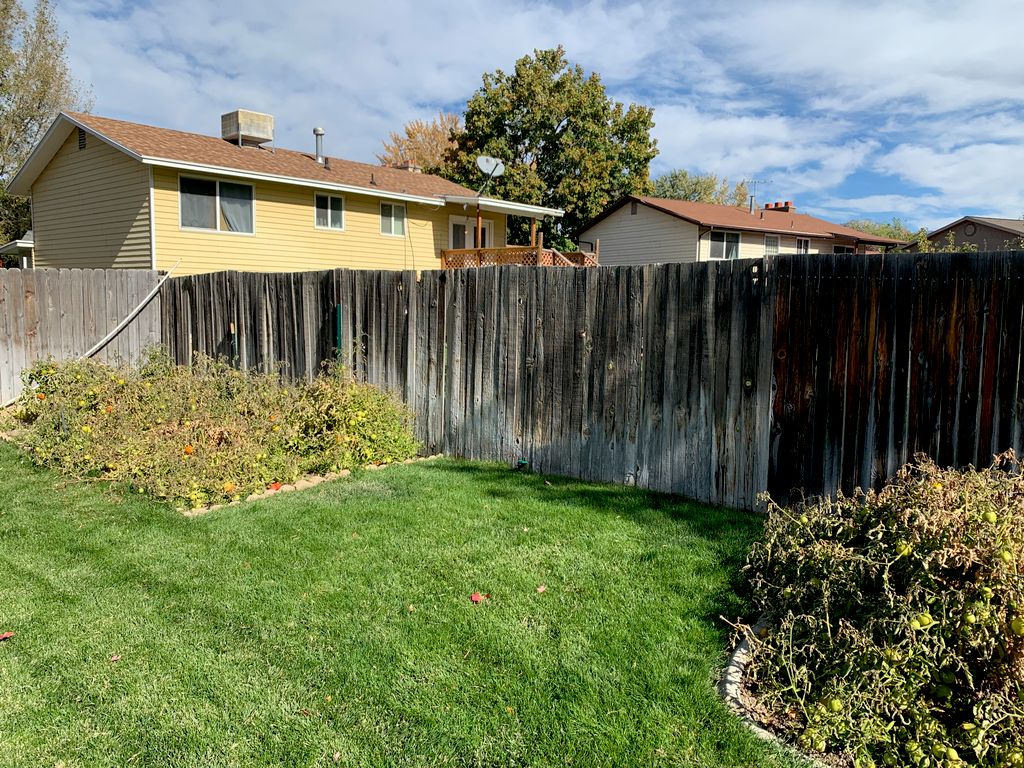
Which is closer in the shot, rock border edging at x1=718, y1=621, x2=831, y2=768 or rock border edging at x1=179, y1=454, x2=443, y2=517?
rock border edging at x1=718, y1=621, x2=831, y2=768

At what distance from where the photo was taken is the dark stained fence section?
4113 mm

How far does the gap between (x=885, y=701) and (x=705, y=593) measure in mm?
1258

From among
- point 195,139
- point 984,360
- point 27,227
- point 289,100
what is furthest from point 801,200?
point 984,360

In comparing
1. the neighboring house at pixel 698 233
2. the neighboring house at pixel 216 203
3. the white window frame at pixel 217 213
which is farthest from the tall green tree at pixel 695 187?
the white window frame at pixel 217 213

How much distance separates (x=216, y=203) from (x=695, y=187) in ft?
150

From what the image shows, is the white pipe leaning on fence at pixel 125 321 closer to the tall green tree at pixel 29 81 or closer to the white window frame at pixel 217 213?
the white window frame at pixel 217 213

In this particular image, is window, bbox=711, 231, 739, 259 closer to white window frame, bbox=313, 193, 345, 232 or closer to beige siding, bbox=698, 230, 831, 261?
beige siding, bbox=698, 230, 831, 261

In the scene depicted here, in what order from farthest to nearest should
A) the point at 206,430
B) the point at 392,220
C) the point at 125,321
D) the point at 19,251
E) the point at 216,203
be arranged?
the point at 19,251 → the point at 392,220 → the point at 216,203 → the point at 125,321 → the point at 206,430

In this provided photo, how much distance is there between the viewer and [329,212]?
61.2ft

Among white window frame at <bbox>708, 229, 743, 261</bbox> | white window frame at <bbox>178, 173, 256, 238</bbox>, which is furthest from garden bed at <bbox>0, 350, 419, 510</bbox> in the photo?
white window frame at <bbox>708, 229, 743, 261</bbox>

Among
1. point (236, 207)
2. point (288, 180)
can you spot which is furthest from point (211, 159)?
point (288, 180)

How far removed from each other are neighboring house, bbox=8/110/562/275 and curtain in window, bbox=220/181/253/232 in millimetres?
23

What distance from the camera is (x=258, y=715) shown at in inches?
114

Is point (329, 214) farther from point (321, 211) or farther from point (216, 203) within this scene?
point (216, 203)
